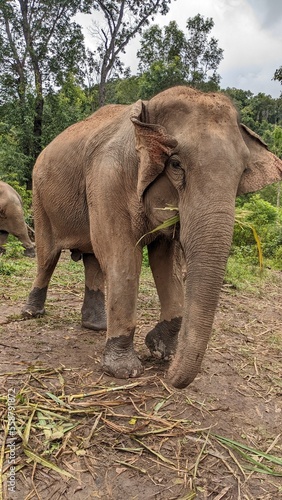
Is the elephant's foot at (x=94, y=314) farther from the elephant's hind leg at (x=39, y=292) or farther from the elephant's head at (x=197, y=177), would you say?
the elephant's head at (x=197, y=177)

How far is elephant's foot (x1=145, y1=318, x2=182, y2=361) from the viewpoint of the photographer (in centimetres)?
364

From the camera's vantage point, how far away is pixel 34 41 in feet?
57.5

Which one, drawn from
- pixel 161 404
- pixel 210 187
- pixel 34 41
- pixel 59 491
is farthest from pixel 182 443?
pixel 34 41

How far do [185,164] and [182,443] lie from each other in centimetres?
158

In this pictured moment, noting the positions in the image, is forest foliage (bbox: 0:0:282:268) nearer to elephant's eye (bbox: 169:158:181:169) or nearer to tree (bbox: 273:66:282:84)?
tree (bbox: 273:66:282:84)

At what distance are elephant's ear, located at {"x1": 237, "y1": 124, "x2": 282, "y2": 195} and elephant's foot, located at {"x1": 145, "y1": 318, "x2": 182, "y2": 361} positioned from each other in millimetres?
1222

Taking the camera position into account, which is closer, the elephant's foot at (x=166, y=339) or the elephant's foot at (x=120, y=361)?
the elephant's foot at (x=120, y=361)

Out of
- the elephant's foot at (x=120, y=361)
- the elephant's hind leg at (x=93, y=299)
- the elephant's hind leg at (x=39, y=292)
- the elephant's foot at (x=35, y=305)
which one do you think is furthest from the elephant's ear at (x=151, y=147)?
the elephant's foot at (x=35, y=305)

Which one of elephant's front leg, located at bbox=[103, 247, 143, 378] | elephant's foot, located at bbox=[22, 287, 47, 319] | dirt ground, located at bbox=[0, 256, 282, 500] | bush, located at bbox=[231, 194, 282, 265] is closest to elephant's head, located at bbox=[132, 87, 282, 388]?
dirt ground, located at bbox=[0, 256, 282, 500]

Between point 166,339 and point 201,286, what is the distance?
1.31 metres

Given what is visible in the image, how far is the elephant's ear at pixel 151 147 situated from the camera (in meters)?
2.73

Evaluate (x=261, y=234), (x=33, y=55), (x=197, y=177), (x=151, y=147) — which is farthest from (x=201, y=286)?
(x=33, y=55)

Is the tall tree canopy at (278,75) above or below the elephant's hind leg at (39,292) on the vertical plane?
above

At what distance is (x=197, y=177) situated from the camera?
258cm
